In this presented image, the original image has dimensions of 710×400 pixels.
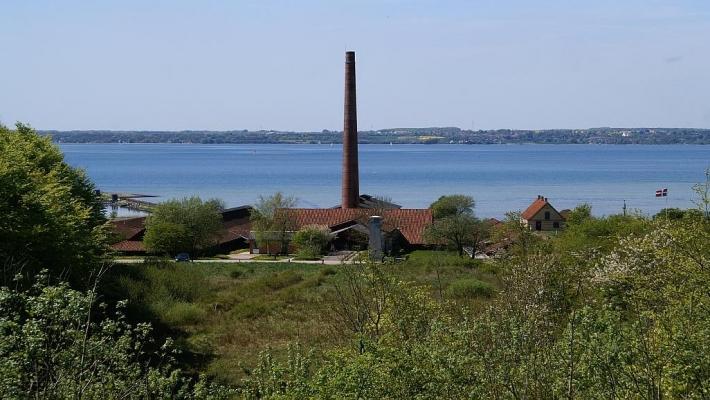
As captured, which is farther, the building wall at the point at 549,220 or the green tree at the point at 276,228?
the building wall at the point at 549,220

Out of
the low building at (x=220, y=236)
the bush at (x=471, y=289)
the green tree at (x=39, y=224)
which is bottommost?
the low building at (x=220, y=236)

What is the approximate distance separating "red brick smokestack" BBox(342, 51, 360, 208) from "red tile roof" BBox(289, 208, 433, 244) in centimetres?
148

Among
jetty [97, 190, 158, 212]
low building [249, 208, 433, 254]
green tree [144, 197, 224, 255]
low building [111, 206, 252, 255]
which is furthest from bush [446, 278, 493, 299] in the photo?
jetty [97, 190, 158, 212]

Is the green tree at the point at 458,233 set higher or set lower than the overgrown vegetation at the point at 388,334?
lower

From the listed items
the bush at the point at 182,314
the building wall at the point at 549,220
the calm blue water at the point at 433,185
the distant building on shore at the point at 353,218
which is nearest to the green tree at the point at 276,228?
the distant building on shore at the point at 353,218

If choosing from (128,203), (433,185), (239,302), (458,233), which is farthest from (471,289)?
(433,185)

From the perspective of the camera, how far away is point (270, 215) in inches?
2286

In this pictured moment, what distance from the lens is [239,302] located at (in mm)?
34344

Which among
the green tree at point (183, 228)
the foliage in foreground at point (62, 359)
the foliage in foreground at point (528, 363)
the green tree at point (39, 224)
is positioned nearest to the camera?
the foliage in foreground at point (62, 359)

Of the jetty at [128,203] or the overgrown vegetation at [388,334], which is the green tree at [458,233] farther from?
the jetty at [128,203]

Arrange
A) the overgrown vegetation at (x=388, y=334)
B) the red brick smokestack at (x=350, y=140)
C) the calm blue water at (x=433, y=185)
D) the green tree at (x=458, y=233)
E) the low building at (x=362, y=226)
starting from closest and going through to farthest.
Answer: the overgrown vegetation at (x=388, y=334) → the green tree at (x=458, y=233) → the low building at (x=362, y=226) → the red brick smokestack at (x=350, y=140) → the calm blue water at (x=433, y=185)

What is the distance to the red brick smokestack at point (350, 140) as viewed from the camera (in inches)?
2325

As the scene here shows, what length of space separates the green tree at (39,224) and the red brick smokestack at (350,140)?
29288 millimetres

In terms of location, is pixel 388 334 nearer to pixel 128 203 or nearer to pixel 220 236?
pixel 220 236
